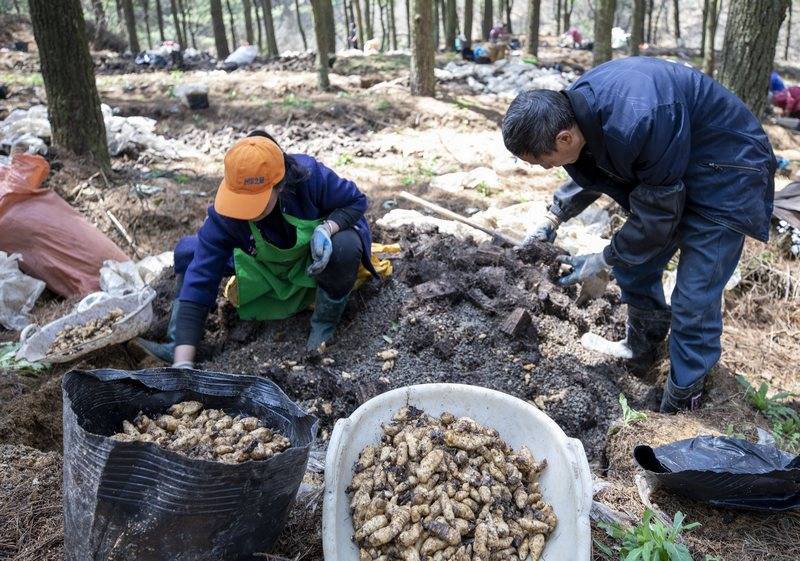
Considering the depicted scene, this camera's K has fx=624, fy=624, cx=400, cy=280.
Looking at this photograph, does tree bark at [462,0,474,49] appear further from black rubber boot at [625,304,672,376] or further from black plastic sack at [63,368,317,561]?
black plastic sack at [63,368,317,561]

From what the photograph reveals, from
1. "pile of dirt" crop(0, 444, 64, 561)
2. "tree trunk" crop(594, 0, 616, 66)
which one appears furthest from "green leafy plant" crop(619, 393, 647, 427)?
"tree trunk" crop(594, 0, 616, 66)

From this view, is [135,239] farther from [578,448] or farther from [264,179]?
[578,448]

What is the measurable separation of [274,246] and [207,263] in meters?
0.34

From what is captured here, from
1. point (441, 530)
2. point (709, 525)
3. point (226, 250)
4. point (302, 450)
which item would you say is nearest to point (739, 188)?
point (709, 525)

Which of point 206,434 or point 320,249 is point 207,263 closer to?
point 320,249

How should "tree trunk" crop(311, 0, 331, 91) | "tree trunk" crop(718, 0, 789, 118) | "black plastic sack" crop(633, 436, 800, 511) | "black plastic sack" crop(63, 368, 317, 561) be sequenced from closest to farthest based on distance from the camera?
"black plastic sack" crop(63, 368, 317, 561)
"black plastic sack" crop(633, 436, 800, 511)
"tree trunk" crop(718, 0, 789, 118)
"tree trunk" crop(311, 0, 331, 91)

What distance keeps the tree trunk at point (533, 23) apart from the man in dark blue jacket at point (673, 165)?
11.4 metres

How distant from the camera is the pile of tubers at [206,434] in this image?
5.96 ft

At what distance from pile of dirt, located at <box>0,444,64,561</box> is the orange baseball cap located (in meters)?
1.20

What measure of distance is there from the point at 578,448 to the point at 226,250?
1984 millimetres

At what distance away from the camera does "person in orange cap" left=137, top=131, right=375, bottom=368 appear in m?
2.79

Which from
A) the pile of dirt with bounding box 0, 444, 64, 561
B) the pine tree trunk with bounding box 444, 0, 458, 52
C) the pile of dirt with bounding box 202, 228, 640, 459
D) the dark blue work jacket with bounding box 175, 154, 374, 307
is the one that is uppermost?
the pine tree trunk with bounding box 444, 0, 458, 52

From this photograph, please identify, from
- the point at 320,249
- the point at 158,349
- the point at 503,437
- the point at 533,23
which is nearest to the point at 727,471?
the point at 503,437

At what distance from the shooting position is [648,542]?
73.0 inches
